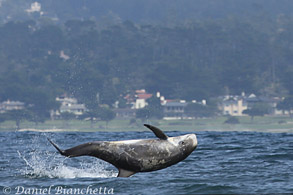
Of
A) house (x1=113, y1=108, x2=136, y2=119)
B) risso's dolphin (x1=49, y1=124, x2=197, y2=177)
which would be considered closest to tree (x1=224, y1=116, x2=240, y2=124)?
house (x1=113, y1=108, x2=136, y2=119)

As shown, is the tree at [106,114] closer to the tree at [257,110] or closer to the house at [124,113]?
the house at [124,113]

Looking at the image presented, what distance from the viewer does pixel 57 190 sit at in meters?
20.2

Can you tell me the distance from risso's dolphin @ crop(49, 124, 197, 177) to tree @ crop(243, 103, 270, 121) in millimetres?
172113

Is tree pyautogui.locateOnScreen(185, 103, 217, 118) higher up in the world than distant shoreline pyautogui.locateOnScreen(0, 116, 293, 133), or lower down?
higher up

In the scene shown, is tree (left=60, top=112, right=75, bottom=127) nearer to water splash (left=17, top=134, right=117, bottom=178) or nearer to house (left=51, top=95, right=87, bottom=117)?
house (left=51, top=95, right=87, bottom=117)

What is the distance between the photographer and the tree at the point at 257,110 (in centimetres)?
18891

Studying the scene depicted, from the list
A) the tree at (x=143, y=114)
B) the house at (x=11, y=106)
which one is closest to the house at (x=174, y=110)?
the tree at (x=143, y=114)

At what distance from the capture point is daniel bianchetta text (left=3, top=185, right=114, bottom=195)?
1981 cm

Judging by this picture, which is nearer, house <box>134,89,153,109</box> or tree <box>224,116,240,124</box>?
tree <box>224,116,240,124</box>

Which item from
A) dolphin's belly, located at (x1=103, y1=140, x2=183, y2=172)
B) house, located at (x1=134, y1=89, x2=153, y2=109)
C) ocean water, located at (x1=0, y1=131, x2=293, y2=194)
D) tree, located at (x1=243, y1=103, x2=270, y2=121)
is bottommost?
ocean water, located at (x1=0, y1=131, x2=293, y2=194)

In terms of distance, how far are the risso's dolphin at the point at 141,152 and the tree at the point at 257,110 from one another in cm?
17211

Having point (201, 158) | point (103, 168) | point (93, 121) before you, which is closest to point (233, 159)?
point (201, 158)

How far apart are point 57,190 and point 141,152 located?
2.94 metres

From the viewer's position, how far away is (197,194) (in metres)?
19.5
